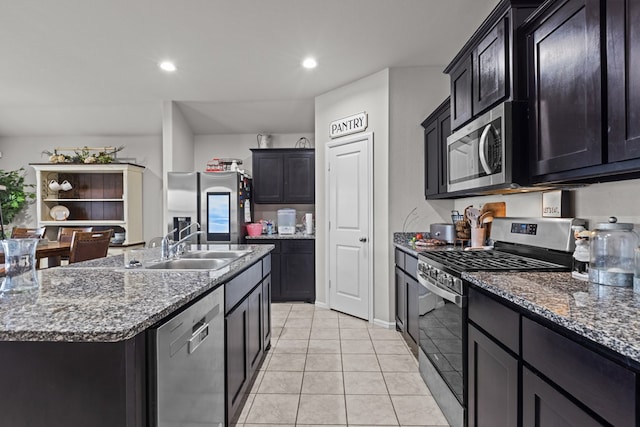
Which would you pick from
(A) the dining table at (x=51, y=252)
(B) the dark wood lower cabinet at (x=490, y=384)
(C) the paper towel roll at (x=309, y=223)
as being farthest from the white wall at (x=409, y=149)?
(A) the dining table at (x=51, y=252)

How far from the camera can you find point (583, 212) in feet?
5.76

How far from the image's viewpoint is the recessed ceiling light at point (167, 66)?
11.4ft

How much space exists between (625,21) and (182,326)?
1851 millimetres

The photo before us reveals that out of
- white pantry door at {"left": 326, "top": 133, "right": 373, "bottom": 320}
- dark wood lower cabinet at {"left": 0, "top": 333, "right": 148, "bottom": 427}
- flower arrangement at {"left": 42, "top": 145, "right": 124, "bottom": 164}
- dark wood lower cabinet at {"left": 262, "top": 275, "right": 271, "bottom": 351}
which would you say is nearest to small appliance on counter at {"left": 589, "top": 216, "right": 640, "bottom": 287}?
dark wood lower cabinet at {"left": 0, "top": 333, "right": 148, "bottom": 427}

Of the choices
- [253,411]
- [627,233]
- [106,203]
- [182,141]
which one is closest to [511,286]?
[627,233]

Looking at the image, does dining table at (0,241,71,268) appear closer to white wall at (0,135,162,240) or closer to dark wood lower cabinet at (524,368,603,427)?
white wall at (0,135,162,240)

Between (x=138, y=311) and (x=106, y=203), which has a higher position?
(x=106, y=203)

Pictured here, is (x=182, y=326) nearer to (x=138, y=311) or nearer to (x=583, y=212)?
(x=138, y=311)

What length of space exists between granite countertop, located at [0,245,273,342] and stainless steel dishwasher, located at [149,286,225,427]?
73 millimetres

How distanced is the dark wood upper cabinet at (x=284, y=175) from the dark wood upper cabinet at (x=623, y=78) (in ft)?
12.6

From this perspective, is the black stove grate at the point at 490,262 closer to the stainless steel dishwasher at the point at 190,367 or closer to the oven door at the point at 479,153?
the oven door at the point at 479,153

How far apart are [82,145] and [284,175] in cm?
361

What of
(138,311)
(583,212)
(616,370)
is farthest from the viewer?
(583,212)

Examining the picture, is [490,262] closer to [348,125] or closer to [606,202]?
[606,202]
